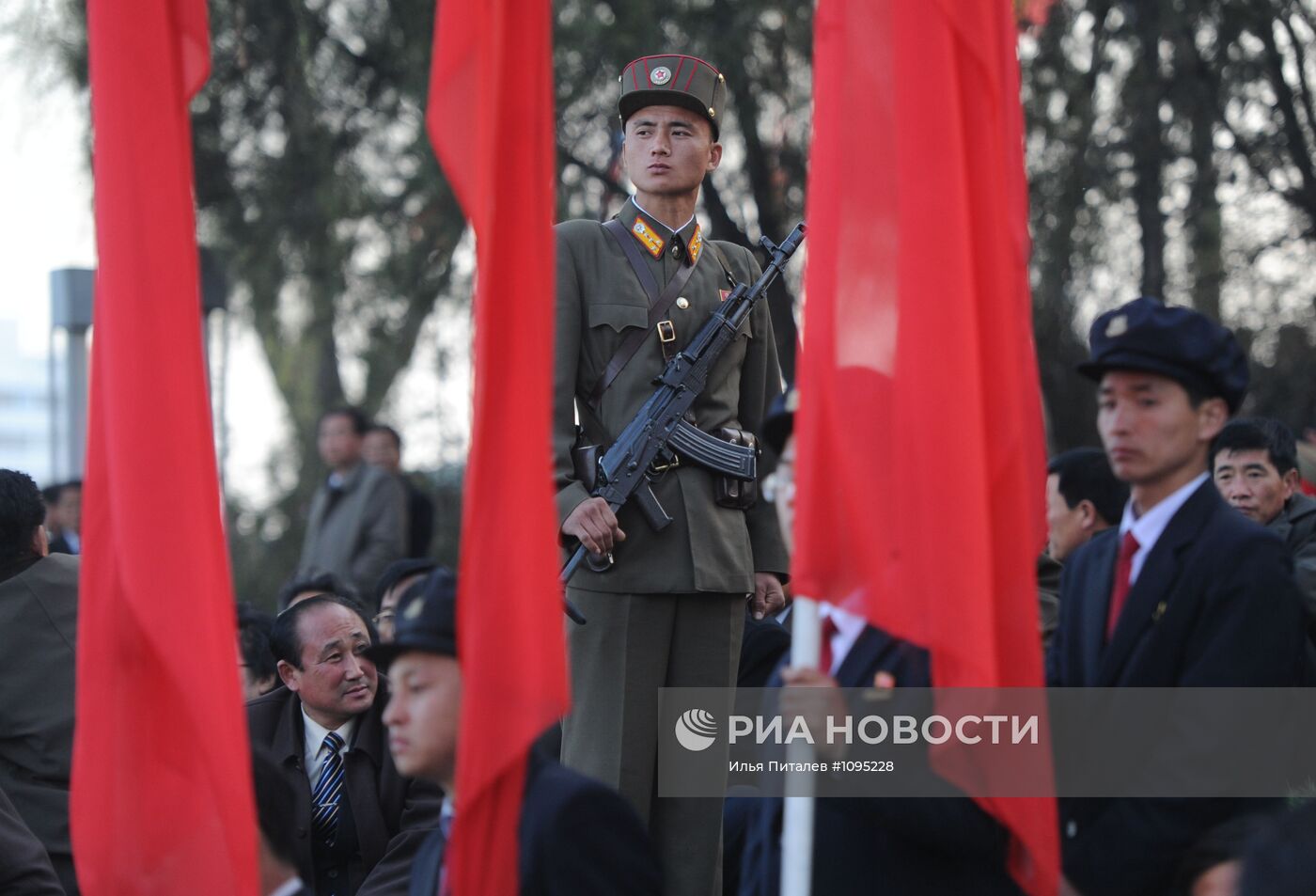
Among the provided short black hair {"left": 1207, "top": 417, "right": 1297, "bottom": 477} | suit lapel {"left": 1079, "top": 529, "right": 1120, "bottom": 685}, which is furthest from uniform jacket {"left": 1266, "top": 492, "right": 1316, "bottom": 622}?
suit lapel {"left": 1079, "top": 529, "right": 1120, "bottom": 685}

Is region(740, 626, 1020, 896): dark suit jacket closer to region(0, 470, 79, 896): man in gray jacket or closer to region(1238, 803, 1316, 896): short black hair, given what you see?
region(1238, 803, 1316, 896): short black hair

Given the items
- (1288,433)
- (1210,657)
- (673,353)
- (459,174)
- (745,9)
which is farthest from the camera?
(745,9)

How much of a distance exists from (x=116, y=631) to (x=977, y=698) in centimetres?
173

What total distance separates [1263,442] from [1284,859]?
409 centimetres

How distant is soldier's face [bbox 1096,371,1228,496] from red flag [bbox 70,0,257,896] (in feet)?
5.95

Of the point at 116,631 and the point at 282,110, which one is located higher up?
the point at 282,110

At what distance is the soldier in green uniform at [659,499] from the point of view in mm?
4676

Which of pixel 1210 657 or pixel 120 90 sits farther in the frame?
pixel 120 90

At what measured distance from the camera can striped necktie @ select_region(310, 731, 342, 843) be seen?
17.3 ft

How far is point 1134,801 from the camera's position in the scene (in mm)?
Answer: 3338

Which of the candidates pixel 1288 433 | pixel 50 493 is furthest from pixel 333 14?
pixel 1288 433

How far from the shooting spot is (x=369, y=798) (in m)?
5.28

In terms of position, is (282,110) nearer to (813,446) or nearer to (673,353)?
(673,353)

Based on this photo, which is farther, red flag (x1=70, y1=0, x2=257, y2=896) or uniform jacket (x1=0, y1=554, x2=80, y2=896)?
uniform jacket (x1=0, y1=554, x2=80, y2=896)
